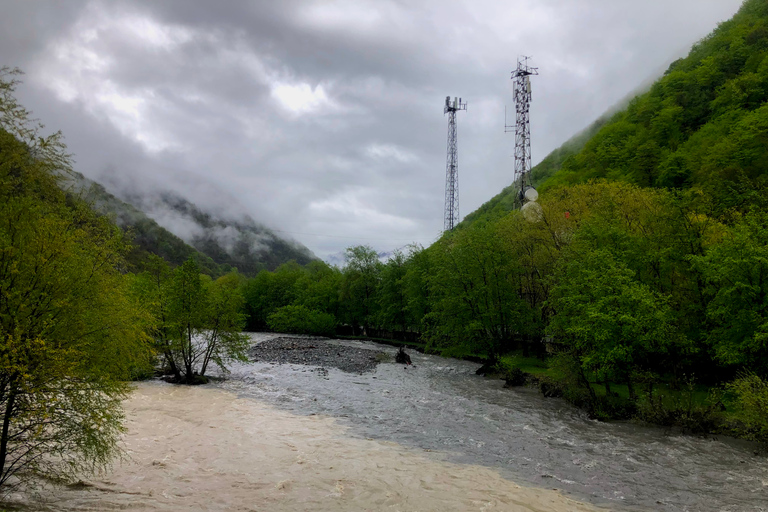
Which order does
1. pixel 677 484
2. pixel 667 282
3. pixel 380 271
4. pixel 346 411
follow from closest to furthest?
pixel 677 484 < pixel 346 411 < pixel 667 282 < pixel 380 271

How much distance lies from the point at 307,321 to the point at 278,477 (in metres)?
66.0

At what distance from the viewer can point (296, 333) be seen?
84000 mm

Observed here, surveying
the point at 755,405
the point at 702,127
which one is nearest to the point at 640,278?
the point at 755,405

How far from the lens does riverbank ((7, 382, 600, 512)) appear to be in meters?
12.3

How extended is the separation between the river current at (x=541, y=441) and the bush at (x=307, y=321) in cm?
4548

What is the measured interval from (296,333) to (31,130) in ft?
247

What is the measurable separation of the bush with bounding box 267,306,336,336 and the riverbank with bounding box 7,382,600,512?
57.6 meters

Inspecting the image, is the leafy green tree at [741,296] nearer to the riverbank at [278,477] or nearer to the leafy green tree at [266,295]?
the riverbank at [278,477]

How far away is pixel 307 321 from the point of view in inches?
3130

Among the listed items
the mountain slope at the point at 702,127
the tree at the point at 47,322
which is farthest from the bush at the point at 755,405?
the mountain slope at the point at 702,127

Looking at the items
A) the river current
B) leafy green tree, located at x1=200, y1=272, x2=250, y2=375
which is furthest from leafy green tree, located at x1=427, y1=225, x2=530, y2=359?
leafy green tree, located at x1=200, y1=272, x2=250, y2=375

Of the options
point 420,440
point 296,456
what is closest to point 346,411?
point 420,440

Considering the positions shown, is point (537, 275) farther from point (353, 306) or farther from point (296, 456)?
point (353, 306)

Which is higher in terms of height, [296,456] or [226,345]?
[226,345]
